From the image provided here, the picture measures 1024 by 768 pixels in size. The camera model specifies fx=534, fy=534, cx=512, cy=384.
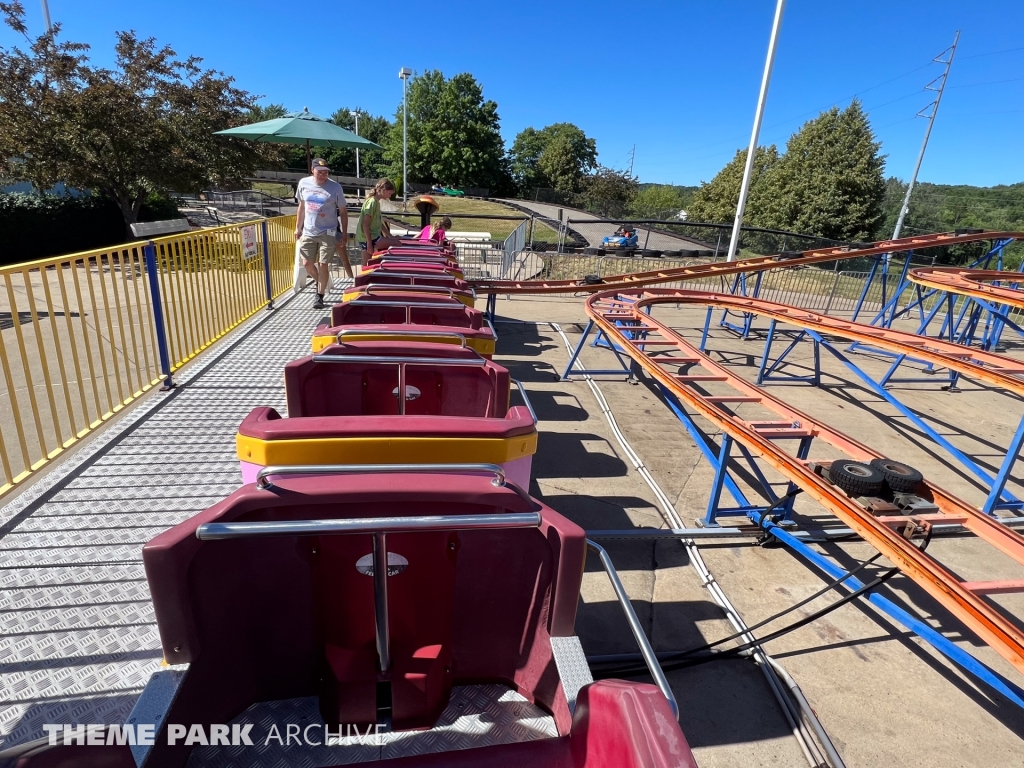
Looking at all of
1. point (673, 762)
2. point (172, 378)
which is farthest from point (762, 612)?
point (172, 378)

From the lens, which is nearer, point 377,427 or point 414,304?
point 377,427

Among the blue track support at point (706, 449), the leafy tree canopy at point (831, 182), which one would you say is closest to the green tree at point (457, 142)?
the leafy tree canopy at point (831, 182)

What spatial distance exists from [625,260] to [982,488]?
14707 millimetres

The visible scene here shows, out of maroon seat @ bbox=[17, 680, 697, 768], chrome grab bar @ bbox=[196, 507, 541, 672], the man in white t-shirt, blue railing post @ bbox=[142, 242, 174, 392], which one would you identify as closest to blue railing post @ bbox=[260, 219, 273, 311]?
the man in white t-shirt

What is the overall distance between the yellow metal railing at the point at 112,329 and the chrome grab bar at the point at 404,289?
5.37 feet

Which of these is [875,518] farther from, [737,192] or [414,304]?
[737,192]

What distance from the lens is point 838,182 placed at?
1422 inches

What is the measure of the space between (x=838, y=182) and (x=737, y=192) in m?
12.8

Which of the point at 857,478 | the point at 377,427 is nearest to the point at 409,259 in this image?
the point at 377,427

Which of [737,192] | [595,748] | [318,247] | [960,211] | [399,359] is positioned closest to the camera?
[595,748]

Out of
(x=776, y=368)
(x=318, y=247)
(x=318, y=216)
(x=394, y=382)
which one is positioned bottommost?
(x=776, y=368)

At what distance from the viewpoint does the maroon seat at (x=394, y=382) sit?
2.70 m

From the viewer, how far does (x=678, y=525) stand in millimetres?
3643

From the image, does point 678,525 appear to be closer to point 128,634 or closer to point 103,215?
point 128,634
